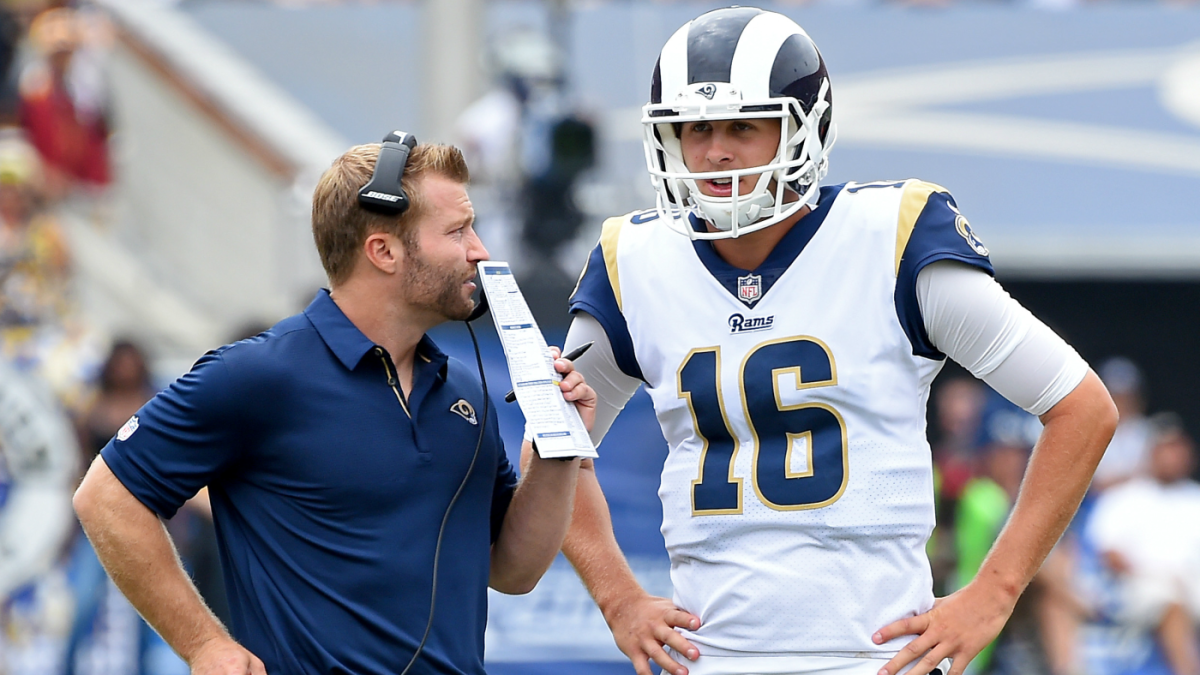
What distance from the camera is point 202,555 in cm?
665

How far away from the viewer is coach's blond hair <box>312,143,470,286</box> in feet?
9.62

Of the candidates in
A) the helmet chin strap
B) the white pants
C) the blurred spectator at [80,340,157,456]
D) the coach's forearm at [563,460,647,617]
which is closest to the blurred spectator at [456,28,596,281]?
the blurred spectator at [80,340,157,456]

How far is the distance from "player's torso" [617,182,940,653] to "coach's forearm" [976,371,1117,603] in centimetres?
17

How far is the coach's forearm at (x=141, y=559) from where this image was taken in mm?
2719

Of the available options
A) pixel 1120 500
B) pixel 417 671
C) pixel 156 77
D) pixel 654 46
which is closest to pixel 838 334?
pixel 417 671

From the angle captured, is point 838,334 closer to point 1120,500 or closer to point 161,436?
point 161,436

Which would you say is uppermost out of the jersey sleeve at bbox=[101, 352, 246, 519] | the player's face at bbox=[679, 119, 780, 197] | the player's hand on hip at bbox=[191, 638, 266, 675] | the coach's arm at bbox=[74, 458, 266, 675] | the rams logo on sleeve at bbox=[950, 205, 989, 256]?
the player's face at bbox=[679, 119, 780, 197]

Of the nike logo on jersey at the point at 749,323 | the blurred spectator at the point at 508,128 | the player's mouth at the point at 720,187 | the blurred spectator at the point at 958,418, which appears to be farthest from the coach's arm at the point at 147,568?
the blurred spectator at the point at 958,418

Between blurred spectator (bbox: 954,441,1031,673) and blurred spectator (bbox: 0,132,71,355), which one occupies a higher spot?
blurred spectator (bbox: 0,132,71,355)

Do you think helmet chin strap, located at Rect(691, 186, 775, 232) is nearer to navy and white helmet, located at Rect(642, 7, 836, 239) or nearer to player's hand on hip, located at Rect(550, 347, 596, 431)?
navy and white helmet, located at Rect(642, 7, 836, 239)

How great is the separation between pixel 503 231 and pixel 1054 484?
5999mm

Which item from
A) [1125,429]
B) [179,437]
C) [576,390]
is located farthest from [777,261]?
[1125,429]

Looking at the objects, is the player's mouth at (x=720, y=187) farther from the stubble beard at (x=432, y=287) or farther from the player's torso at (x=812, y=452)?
→ the stubble beard at (x=432, y=287)

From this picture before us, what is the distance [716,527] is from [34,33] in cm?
867
